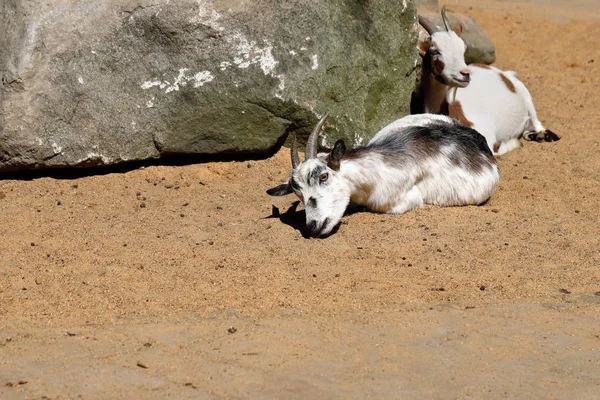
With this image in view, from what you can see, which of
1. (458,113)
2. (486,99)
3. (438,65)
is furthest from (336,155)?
(486,99)

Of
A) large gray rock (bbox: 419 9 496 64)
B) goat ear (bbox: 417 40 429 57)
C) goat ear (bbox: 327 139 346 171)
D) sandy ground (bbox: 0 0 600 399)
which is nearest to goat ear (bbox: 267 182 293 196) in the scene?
sandy ground (bbox: 0 0 600 399)

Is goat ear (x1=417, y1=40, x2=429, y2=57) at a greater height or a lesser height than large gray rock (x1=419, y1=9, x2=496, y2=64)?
greater

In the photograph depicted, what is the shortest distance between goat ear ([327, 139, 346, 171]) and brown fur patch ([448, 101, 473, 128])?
2.49 meters

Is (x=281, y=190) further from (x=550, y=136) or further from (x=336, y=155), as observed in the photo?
(x=550, y=136)

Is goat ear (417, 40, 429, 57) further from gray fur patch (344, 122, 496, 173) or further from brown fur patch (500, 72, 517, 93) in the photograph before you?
gray fur patch (344, 122, 496, 173)

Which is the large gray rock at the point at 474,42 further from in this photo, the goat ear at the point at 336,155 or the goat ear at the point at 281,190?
the goat ear at the point at 336,155

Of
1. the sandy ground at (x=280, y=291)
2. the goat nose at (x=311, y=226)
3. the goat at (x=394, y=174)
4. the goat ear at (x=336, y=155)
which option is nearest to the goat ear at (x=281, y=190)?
the goat at (x=394, y=174)

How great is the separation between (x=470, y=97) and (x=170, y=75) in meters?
3.34

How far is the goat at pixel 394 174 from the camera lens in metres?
7.12

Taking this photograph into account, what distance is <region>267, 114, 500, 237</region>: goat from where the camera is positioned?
7121mm

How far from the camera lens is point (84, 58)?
7.68 metres

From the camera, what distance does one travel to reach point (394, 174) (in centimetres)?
748

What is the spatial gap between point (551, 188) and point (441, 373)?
148 inches

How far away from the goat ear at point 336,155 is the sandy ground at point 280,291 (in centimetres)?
43
